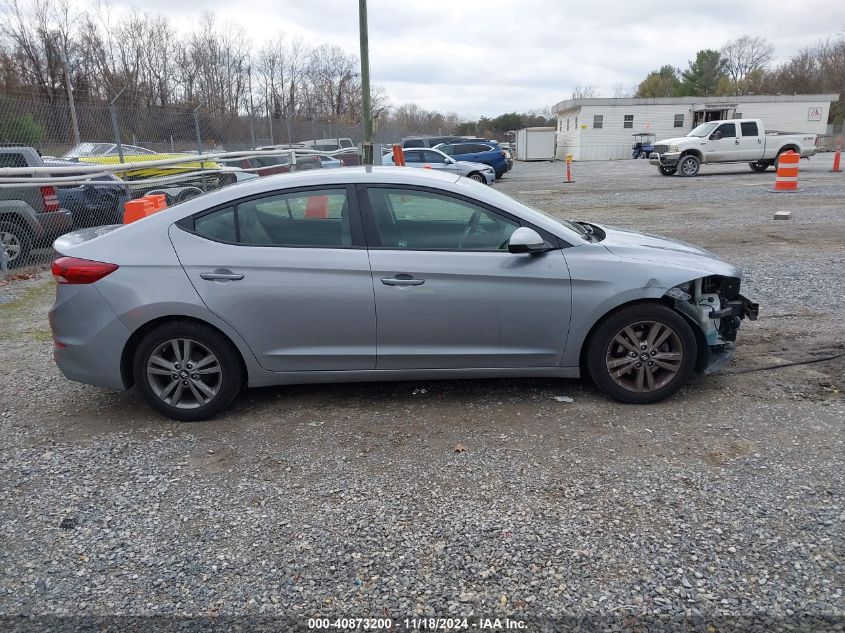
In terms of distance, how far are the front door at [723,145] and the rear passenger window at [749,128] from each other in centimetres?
39

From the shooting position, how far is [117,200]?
35.3 ft

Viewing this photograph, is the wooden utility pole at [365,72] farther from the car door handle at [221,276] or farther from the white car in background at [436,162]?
the car door handle at [221,276]

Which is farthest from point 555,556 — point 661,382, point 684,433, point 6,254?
point 6,254

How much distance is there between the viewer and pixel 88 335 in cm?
396

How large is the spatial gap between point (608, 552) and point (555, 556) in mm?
235

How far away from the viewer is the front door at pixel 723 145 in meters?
25.0

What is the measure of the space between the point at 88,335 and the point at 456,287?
234cm

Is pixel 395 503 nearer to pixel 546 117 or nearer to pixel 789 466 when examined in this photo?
pixel 789 466

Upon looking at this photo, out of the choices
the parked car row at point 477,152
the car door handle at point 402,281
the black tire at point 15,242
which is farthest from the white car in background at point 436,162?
the car door handle at point 402,281

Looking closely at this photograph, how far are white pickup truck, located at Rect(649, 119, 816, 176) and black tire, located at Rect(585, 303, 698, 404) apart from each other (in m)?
23.7

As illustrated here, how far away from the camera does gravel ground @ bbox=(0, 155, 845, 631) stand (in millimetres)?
2494

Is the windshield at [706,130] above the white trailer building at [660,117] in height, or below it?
below

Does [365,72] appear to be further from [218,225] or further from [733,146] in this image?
[733,146]

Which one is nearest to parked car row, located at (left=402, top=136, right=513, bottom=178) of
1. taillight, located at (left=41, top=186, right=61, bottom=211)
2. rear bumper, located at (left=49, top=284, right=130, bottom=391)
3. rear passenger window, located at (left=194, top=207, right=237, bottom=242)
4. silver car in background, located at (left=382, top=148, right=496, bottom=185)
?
silver car in background, located at (left=382, top=148, right=496, bottom=185)
